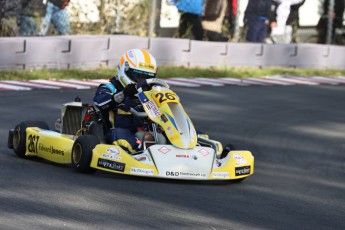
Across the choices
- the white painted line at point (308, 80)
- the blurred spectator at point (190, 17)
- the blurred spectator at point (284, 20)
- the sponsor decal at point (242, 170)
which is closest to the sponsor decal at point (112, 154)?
the sponsor decal at point (242, 170)

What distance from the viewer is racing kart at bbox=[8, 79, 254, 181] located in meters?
8.27

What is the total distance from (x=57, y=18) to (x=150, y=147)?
885 centimetres

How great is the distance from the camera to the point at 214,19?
18578mm

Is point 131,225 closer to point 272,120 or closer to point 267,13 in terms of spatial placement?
point 272,120

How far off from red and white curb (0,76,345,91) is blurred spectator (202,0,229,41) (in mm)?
1606

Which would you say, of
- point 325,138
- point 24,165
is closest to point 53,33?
point 325,138

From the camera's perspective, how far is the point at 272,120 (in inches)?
504

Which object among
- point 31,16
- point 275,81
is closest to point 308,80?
point 275,81

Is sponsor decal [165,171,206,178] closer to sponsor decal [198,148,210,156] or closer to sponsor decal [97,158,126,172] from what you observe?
sponsor decal [198,148,210,156]

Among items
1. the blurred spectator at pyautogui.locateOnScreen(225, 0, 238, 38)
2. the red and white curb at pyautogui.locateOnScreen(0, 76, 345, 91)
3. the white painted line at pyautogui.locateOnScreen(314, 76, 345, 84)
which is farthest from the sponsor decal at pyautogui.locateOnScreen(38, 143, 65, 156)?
the blurred spectator at pyautogui.locateOnScreen(225, 0, 238, 38)

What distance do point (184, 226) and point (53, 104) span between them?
6554 mm

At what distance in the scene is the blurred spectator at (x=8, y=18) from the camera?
16.1 metres

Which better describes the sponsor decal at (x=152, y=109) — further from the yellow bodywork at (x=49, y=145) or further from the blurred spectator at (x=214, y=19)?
the blurred spectator at (x=214, y=19)

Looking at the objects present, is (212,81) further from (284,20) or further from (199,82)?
(284,20)
